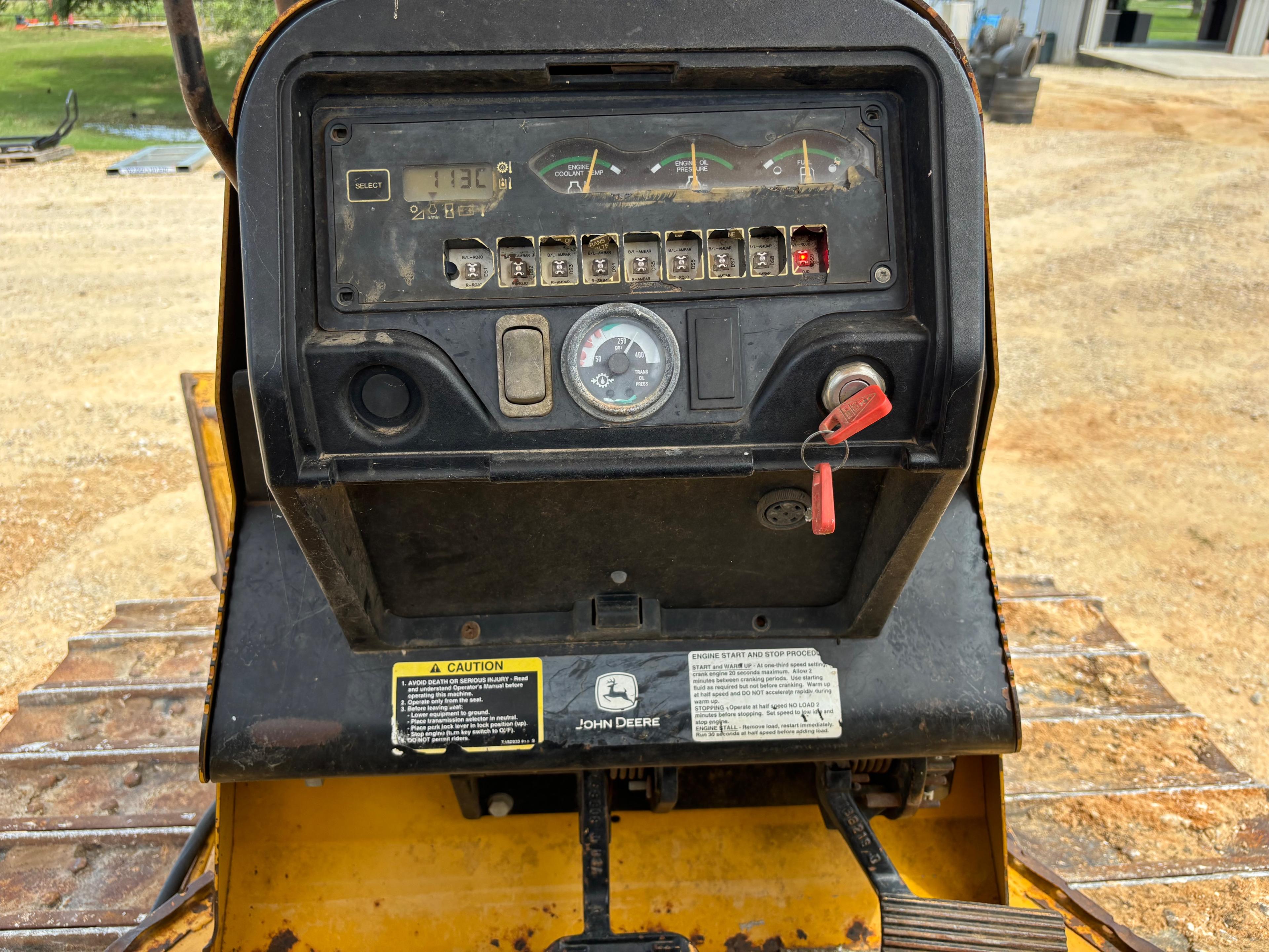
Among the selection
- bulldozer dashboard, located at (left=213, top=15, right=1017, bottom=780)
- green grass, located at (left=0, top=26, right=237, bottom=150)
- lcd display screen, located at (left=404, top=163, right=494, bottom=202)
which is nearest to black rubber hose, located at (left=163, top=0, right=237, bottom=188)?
bulldozer dashboard, located at (left=213, top=15, right=1017, bottom=780)

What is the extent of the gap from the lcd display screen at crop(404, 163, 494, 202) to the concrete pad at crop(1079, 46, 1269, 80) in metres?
21.8

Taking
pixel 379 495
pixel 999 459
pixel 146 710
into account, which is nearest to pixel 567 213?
pixel 379 495

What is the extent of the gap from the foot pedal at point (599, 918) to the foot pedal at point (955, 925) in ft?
1.20

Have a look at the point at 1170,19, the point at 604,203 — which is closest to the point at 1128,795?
the point at 604,203

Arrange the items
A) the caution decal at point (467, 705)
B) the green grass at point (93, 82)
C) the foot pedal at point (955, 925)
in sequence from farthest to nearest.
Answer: the green grass at point (93, 82)
the caution decal at point (467, 705)
the foot pedal at point (955, 925)

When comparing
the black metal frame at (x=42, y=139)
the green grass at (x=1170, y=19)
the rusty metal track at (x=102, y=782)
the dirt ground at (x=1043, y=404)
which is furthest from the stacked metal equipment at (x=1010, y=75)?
the green grass at (x=1170, y=19)

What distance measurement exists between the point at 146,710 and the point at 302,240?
2.43 metres

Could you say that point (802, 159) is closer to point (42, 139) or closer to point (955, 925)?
point (955, 925)

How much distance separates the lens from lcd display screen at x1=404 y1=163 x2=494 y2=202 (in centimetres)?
140

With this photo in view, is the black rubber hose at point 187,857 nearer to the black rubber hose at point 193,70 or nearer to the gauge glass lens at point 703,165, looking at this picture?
the black rubber hose at point 193,70

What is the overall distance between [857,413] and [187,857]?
2.02m

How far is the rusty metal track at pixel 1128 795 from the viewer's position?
260 centimetres

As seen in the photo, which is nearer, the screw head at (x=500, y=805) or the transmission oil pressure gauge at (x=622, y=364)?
the transmission oil pressure gauge at (x=622, y=364)

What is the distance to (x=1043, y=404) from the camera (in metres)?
6.09
